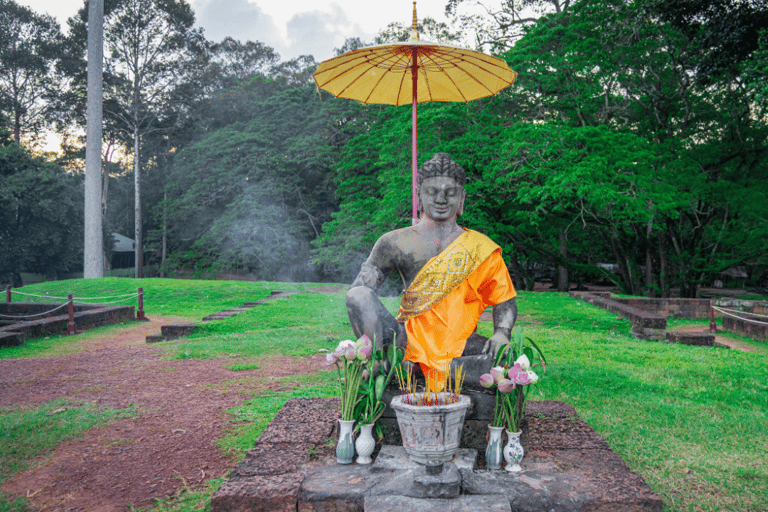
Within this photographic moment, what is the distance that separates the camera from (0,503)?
2.83m

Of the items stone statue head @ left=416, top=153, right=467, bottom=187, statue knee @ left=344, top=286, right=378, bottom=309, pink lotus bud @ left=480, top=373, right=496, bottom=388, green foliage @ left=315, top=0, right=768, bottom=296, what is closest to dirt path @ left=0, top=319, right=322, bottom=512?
statue knee @ left=344, top=286, right=378, bottom=309

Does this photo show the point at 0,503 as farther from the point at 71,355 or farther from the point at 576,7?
the point at 576,7

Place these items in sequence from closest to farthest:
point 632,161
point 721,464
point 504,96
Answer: point 721,464 < point 632,161 < point 504,96

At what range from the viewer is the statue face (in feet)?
10.0

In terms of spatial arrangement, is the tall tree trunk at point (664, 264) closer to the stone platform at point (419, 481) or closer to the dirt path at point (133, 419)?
the dirt path at point (133, 419)

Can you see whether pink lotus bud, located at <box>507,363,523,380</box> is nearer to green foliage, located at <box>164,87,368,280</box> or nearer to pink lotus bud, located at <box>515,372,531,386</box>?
pink lotus bud, located at <box>515,372,531,386</box>

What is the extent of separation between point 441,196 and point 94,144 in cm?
1915

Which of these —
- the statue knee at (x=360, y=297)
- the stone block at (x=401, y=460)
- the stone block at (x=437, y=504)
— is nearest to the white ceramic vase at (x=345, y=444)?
the stone block at (x=401, y=460)

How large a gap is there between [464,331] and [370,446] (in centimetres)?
84

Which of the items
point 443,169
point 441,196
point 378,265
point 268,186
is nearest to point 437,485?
point 378,265

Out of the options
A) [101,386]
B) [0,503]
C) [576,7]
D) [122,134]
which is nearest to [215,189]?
Answer: [122,134]

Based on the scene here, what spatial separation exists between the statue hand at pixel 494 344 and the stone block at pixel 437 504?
0.81 meters

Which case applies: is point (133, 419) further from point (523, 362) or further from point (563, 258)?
point (563, 258)

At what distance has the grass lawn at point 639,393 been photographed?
3066 mm
